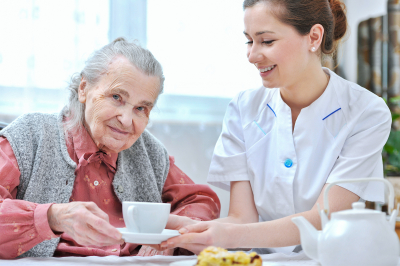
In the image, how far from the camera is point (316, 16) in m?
1.33

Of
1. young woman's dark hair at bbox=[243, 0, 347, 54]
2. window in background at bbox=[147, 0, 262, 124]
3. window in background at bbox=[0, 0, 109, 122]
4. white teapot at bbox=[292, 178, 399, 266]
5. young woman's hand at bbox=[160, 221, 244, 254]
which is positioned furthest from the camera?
window in background at bbox=[147, 0, 262, 124]

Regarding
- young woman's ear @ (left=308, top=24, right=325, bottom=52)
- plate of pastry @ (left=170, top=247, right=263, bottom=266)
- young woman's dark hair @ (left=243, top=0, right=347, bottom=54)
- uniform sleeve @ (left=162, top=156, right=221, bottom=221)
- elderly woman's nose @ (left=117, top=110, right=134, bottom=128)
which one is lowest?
uniform sleeve @ (left=162, top=156, right=221, bottom=221)

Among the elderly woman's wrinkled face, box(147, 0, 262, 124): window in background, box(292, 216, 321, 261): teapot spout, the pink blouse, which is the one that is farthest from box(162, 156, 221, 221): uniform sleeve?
box(147, 0, 262, 124): window in background

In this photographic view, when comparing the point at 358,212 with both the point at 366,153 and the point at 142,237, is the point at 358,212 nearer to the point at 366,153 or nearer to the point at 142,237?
the point at 142,237

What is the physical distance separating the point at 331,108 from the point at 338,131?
3.3 inches

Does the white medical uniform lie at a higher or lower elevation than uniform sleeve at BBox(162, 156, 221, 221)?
higher

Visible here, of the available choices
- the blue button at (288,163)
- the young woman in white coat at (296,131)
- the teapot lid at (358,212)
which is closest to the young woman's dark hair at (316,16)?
the young woman in white coat at (296,131)

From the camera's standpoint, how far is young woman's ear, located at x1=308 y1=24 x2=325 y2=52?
1321 millimetres

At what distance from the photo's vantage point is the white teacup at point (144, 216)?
3.02 feet

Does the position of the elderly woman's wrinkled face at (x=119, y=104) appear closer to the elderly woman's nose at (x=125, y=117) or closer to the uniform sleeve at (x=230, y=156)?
the elderly woman's nose at (x=125, y=117)

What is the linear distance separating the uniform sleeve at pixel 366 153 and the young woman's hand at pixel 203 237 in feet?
1.19

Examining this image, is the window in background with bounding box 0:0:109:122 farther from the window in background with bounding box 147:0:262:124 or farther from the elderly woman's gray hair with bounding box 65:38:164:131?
the elderly woman's gray hair with bounding box 65:38:164:131

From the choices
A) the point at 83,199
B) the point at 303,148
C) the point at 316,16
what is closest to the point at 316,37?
the point at 316,16

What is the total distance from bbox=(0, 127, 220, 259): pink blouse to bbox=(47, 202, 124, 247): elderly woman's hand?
0.10ft
